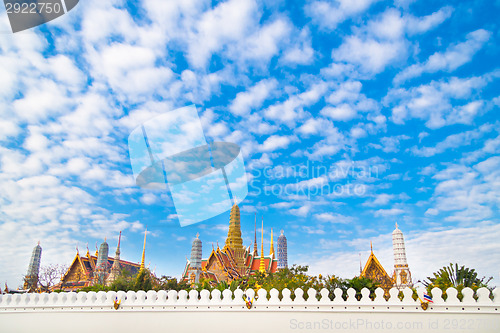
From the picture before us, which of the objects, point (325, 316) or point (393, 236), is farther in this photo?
point (393, 236)

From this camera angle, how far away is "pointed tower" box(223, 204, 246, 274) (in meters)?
43.9

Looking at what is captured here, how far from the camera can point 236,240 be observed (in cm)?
4697

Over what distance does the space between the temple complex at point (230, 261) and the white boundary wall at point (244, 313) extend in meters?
28.1

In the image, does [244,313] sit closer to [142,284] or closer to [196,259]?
[142,284]

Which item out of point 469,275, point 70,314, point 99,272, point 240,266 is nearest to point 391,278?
point 469,275

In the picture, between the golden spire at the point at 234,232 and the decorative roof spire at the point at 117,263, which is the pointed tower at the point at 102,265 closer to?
the decorative roof spire at the point at 117,263

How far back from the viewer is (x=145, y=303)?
32.1 feet

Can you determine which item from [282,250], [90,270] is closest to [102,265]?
[90,270]

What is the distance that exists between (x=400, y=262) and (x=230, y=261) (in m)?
19.1

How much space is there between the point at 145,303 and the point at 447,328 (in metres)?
7.70

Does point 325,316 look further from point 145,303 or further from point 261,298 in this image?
point 145,303

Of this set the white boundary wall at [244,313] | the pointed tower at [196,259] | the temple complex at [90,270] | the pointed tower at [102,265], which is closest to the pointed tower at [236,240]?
the pointed tower at [196,259]

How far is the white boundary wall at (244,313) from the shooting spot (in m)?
7.89

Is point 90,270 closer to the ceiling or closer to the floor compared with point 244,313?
closer to the ceiling
